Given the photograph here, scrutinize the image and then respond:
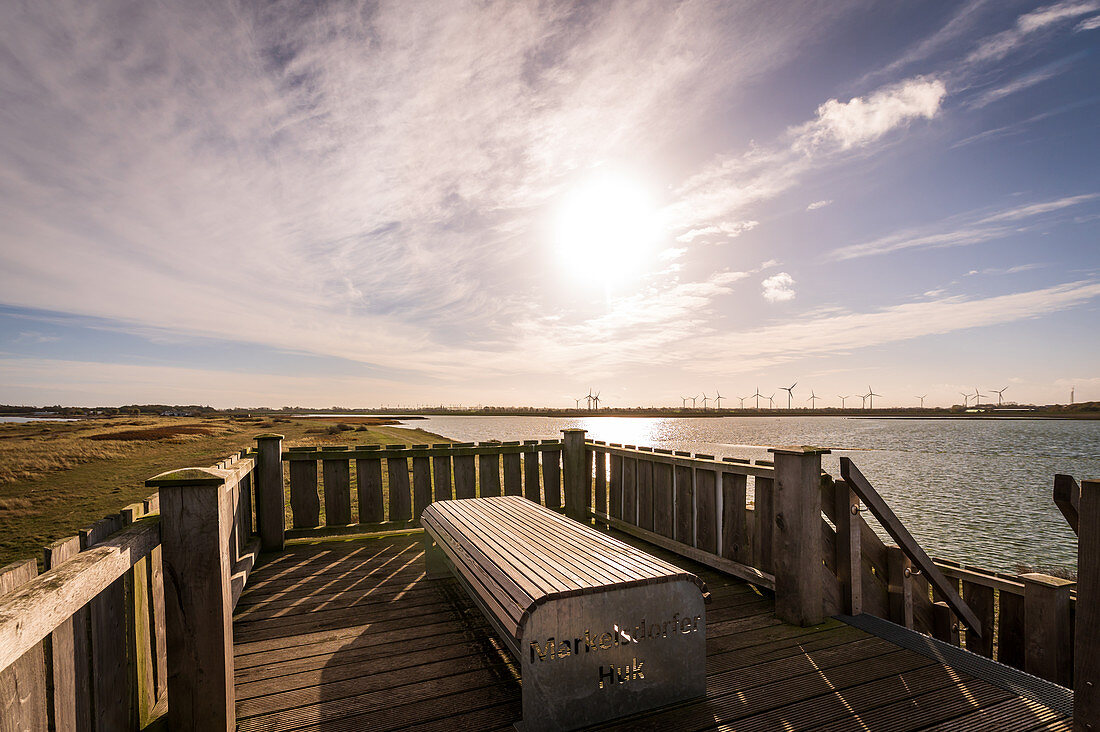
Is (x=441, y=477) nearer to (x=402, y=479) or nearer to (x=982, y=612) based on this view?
(x=402, y=479)

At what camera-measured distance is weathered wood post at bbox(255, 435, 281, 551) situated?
571 centimetres

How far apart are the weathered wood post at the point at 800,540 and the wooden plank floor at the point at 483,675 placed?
143 millimetres

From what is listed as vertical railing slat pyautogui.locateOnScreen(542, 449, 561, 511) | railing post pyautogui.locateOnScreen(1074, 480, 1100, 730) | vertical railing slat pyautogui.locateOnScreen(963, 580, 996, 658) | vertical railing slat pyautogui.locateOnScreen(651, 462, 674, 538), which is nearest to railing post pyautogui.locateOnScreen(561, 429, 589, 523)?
vertical railing slat pyautogui.locateOnScreen(542, 449, 561, 511)

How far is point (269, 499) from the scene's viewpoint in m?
5.73

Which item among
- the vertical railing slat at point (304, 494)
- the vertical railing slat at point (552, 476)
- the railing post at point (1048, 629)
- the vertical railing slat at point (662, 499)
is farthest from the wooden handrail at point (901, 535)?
the vertical railing slat at point (304, 494)

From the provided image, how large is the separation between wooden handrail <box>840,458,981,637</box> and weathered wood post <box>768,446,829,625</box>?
0.92 ft

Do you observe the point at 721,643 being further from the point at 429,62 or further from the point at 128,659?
the point at 429,62

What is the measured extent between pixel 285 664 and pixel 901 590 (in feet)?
15.5

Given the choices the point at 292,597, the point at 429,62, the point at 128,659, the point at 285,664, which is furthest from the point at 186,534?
the point at 429,62

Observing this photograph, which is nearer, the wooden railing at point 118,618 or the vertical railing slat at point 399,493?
the wooden railing at point 118,618

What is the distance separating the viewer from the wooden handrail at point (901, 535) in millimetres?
3979

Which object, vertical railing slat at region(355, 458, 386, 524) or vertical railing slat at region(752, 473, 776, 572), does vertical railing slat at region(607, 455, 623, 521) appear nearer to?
vertical railing slat at region(752, 473, 776, 572)

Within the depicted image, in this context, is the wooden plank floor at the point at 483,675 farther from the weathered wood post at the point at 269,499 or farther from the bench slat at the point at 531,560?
the weathered wood post at the point at 269,499

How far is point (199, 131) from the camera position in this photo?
24.8ft
